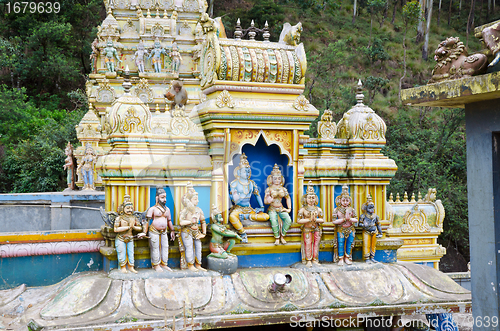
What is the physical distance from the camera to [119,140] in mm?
8445

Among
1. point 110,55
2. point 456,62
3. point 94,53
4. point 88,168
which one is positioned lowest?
Answer: point 88,168

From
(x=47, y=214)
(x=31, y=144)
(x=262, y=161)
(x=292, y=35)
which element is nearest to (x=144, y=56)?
(x=47, y=214)

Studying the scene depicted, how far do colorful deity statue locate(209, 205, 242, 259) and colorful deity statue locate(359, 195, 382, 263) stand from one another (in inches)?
93.8

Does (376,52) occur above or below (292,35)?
above

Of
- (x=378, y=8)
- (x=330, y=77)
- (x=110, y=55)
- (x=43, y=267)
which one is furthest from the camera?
(x=378, y=8)

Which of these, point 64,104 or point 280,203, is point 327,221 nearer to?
point 280,203

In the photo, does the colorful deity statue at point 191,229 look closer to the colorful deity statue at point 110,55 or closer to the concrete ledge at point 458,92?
the concrete ledge at point 458,92

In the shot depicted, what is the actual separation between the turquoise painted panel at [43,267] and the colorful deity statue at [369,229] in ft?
15.4

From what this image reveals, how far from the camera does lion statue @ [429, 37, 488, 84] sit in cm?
519

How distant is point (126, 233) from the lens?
7902 millimetres

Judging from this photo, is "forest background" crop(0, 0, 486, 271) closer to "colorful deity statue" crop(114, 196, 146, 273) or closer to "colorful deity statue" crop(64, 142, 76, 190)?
"colorful deity statue" crop(64, 142, 76, 190)

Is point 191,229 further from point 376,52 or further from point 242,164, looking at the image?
point 376,52

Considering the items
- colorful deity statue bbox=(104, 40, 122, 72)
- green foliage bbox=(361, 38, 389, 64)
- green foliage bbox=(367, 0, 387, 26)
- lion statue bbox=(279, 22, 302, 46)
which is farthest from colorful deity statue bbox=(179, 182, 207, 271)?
green foliage bbox=(367, 0, 387, 26)

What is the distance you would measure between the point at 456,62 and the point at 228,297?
4.72 metres
